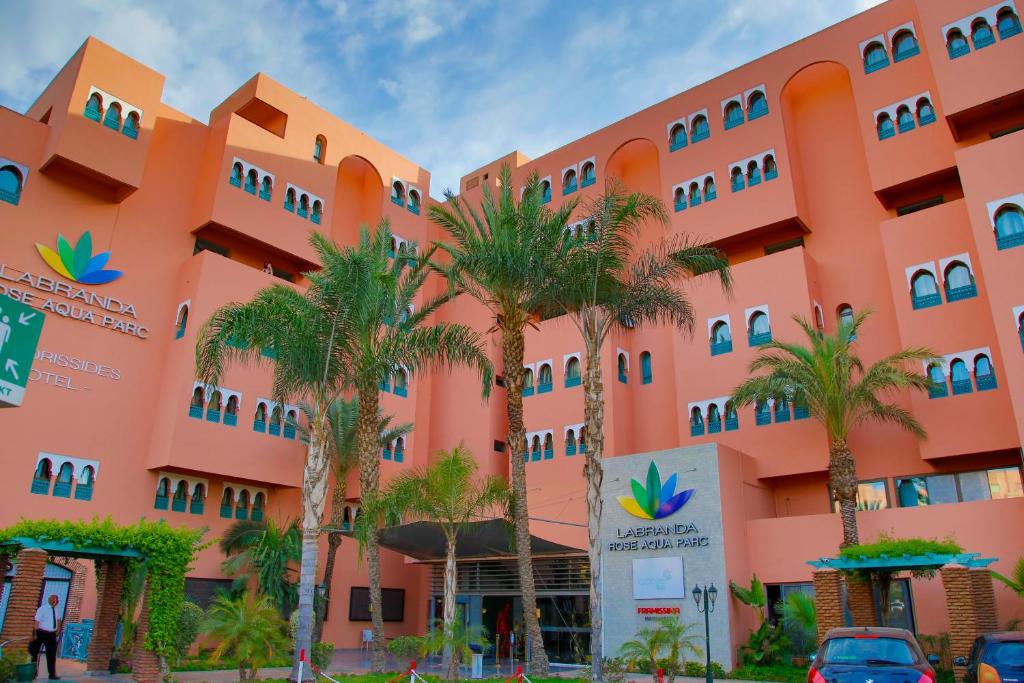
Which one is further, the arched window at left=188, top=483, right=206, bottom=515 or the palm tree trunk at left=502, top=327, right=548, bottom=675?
the arched window at left=188, top=483, right=206, bottom=515

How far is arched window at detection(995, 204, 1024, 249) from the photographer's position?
2091cm

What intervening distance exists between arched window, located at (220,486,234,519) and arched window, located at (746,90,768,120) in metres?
22.8

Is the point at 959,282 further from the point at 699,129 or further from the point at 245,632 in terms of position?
the point at 245,632

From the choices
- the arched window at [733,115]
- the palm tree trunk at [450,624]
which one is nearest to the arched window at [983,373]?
the arched window at [733,115]

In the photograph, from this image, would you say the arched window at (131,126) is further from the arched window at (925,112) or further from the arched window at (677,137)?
the arched window at (925,112)

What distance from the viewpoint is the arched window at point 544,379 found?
103 feet

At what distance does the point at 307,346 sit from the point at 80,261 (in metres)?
12.6

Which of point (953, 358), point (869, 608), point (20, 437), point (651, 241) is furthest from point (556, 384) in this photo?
point (20, 437)

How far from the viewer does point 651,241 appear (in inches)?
1246

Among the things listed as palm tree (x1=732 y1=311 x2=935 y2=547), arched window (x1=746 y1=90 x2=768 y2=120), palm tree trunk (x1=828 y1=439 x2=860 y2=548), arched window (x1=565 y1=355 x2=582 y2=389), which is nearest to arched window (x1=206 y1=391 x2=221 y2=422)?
arched window (x1=565 y1=355 x2=582 y2=389)

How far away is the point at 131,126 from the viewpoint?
1057 inches

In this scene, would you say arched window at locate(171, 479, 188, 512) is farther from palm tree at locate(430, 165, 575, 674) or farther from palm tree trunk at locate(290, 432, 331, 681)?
palm tree at locate(430, 165, 575, 674)

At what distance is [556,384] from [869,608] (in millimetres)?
15706

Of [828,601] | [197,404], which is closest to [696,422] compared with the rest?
[828,601]
